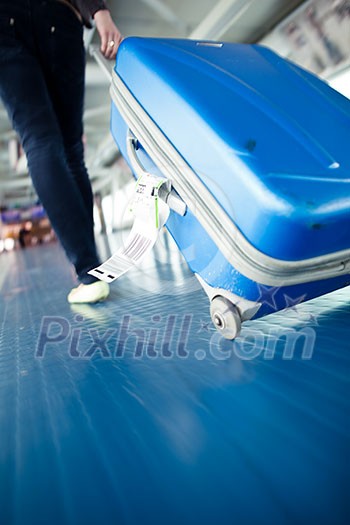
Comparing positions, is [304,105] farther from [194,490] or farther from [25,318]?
[25,318]

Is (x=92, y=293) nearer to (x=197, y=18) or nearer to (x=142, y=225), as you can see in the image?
(x=142, y=225)

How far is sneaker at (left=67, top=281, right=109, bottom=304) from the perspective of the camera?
967 mm

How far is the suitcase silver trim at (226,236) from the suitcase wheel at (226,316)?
65 millimetres

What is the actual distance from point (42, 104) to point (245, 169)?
0.66m

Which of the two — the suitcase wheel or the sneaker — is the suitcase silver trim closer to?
the suitcase wheel

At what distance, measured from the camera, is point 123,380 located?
19.1 inches

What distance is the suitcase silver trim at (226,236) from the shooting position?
469 millimetres

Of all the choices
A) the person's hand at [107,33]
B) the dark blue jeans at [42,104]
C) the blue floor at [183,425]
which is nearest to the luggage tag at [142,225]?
the blue floor at [183,425]

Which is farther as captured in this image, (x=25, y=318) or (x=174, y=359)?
(x=25, y=318)

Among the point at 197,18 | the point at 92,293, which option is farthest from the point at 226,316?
the point at 197,18

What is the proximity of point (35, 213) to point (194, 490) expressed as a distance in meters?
15.5

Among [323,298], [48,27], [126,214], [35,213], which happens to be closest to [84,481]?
[126,214]

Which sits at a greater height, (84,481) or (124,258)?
(124,258)

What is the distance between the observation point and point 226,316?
20.8 inches
